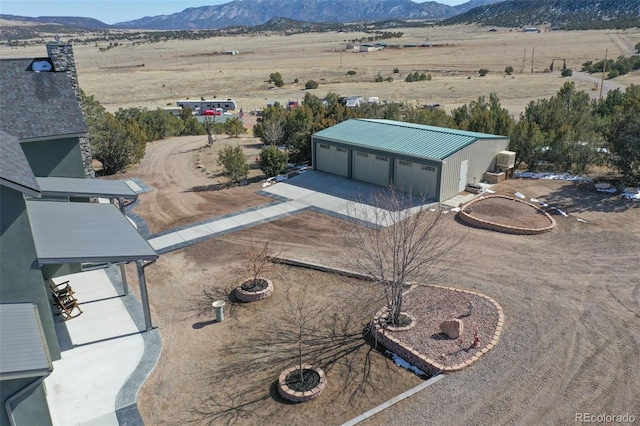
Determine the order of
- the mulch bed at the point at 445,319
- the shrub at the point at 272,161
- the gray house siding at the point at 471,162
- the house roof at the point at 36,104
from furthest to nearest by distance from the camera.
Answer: the shrub at the point at 272,161 → the gray house siding at the point at 471,162 → the house roof at the point at 36,104 → the mulch bed at the point at 445,319

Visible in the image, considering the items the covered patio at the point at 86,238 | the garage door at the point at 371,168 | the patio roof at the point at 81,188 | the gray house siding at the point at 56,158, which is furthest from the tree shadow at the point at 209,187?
the covered patio at the point at 86,238

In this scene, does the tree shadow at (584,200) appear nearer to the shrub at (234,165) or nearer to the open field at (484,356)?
the open field at (484,356)

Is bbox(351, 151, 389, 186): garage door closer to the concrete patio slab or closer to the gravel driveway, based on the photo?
the gravel driveway

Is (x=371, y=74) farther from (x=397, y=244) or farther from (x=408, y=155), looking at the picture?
(x=397, y=244)

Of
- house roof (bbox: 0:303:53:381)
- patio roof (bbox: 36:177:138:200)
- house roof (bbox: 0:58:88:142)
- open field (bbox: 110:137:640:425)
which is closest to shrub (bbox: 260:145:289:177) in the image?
open field (bbox: 110:137:640:425)

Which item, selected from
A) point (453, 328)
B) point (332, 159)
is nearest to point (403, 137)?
point (332, 159)

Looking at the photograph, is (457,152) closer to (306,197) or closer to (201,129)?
(306,197)
